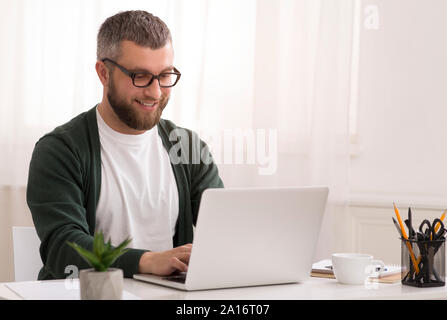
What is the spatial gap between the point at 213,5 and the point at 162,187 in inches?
50.0

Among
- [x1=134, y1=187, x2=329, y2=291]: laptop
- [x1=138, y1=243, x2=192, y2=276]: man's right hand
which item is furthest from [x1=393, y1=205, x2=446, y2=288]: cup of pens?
[x1=138, y1=243, x2=192, y2=276]: man's right hand

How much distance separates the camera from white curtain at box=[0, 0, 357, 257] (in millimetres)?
3062

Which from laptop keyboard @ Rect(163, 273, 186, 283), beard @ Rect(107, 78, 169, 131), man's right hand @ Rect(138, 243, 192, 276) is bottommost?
laptop keyboard @ Rect(163, 273, 186, 283)

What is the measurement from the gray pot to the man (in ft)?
1.76

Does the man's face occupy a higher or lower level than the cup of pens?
higher

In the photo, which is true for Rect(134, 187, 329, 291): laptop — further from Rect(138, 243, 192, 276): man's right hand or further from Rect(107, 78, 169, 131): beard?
Rect(107, 78, 169, 131): beard

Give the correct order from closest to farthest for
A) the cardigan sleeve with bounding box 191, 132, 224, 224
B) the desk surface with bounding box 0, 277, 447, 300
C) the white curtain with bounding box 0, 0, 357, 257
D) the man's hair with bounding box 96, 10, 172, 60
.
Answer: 1. the desk surface with bounding box 0, 277, 447, 300
2. the man's hair with bounding box 96, 10, 172, 60
3. the cardigan sleeve with bounding box 191, 132, 224, 224
4. the white curtain with bounding box 0, 0, 357, 257

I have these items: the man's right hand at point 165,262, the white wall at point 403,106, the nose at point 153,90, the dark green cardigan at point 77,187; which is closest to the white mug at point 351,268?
the man's right hand at point 165,262

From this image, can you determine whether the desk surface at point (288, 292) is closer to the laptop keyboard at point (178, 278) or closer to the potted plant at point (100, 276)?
the laptop keyboard at point (178, 278)

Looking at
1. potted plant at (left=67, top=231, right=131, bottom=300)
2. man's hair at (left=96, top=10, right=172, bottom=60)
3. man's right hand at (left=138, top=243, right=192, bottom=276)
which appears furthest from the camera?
man's hair at (left=96, top=10, right=172, bottom=60)

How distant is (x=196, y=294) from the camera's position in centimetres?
143

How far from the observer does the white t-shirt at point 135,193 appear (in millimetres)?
1978

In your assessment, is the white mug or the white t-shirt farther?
the white t-shirt
